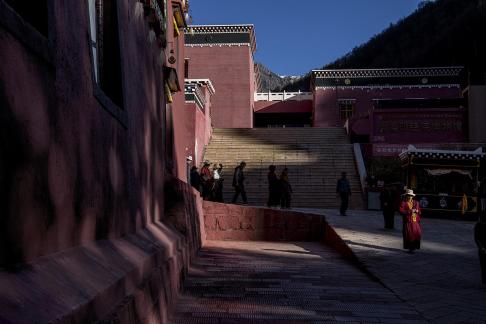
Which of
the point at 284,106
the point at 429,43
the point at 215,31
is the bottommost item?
the point at 284,106

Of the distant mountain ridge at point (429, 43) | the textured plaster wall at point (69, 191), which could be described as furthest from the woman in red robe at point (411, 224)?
the distant mountain ridge at point (429, 43)

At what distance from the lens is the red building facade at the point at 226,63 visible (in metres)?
33.7

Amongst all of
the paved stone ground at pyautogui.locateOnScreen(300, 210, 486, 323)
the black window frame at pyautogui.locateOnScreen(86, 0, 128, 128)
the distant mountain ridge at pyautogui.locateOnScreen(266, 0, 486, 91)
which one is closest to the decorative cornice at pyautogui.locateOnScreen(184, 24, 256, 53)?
the distant mountain ridge at pyautogui.locateOnScreen(266, 0, 486, 91)

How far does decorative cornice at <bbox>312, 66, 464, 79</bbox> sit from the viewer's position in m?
32.8

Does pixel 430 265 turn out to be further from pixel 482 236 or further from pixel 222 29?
pixel 222 29

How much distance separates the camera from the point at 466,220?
1733cm

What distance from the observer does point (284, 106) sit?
37062mm

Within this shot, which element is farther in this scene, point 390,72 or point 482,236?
point 390,72

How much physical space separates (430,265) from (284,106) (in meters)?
28.7

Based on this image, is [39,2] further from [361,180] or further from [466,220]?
[361,180]

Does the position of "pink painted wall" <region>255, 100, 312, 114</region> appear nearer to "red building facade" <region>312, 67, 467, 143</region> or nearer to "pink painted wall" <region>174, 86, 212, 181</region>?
"red building facade" <region>312, 67, 467, 143</region>

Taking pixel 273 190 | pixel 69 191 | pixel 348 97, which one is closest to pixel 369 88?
pixel 348 97

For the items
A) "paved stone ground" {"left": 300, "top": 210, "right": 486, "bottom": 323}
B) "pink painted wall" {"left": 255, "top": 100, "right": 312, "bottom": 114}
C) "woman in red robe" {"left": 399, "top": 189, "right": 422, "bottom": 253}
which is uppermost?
"pink painted wall" {"left": 255, "top": 100, "right": 312, "bottom": 114}

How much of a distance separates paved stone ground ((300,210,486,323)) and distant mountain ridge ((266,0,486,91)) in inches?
962
